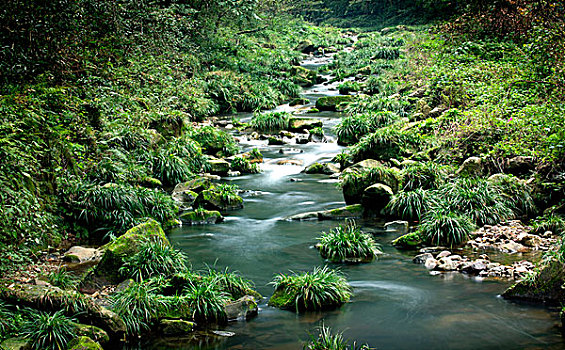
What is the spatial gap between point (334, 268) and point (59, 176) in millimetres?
5584

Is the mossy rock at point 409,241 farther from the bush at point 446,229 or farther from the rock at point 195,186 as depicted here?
the rock at point 195,186

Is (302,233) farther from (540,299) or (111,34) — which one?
(111,34)

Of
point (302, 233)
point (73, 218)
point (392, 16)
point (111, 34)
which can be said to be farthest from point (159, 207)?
point (392, 16)

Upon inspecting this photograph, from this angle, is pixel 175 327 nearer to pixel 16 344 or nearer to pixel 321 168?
pixel 16 344

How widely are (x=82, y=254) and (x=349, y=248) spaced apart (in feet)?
14.8

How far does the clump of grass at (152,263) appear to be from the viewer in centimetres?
694

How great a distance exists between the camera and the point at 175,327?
5.83m

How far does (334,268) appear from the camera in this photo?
7.72 metres

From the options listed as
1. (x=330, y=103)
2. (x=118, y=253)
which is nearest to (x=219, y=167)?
(x=118, y=253)

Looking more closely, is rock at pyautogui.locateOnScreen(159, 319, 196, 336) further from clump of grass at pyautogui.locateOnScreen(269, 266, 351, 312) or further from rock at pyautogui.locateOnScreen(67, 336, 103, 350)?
clump of grass at pyautogui.locateOnScreen(269, 266, 351, 312)

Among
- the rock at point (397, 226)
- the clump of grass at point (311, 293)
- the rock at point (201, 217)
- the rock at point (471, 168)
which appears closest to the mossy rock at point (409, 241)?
the rock at point (397, 226)

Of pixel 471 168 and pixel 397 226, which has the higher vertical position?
pixel 471 168

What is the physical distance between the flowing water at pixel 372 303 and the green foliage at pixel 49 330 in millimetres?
867

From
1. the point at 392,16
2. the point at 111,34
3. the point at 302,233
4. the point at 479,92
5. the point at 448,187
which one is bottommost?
the point at 302,233
